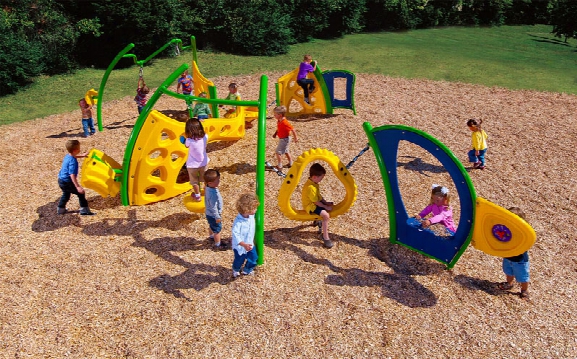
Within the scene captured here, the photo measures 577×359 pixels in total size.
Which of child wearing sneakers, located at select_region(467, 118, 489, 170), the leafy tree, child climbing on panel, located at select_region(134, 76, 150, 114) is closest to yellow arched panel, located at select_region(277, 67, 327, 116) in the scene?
child climbing on panel, located at select_region(134, 76, 150, 114)

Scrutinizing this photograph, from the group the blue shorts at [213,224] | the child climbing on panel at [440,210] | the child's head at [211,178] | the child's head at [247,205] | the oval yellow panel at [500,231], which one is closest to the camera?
the oval yellow panel at [500,231]

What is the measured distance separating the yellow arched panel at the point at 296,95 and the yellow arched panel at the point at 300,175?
5.44 metres

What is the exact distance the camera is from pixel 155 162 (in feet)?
25.3

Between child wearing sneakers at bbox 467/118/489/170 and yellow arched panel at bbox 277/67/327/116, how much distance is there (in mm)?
4033

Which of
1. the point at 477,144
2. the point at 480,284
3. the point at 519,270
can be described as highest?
the point at 477,144

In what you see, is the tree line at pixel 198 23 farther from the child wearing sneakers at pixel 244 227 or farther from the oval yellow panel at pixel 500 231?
the oval yellow panel at pixel 500 231

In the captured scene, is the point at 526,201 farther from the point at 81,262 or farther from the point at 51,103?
the point at 51,103

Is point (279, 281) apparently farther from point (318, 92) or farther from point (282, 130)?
point (318, 92)

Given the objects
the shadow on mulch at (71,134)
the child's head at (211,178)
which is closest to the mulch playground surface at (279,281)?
the child's head at (211,178)

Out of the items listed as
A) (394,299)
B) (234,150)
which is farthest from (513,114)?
(394,299)

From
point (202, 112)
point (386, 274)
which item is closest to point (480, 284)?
point (386, 274)

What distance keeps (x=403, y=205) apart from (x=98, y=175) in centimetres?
464

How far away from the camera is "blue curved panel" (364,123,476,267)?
18.9 feet

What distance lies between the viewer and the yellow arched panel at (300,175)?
6547 millimetres
